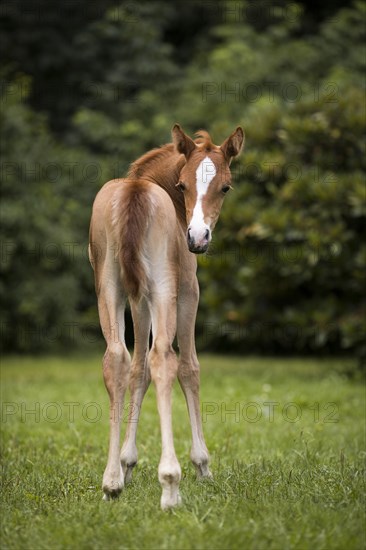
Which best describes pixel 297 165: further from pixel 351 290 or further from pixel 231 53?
pixel 231 53

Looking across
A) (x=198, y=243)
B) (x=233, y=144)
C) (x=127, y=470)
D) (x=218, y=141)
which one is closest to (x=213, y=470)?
(x=127, y=470)

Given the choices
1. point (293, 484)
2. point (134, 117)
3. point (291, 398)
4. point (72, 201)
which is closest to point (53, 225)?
point (72, 201)

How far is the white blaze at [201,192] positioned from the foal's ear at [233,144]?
8.5 inches

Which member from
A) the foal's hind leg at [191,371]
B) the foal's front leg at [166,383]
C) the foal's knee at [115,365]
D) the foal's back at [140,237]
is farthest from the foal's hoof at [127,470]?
the foal's back at [140,237]

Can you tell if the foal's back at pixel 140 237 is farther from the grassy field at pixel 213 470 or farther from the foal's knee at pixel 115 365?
the grassy field at pixel 213 470

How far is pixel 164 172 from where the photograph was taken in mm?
5117

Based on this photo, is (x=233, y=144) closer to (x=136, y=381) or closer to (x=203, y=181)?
(x=203, y=181)

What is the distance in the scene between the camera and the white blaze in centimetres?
443

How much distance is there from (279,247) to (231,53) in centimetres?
751

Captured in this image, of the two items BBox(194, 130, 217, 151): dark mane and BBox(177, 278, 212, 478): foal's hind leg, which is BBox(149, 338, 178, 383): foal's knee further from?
BBox(194, 130, 217, 151): dark mane

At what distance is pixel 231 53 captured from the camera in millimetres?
17453

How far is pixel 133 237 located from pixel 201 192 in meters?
0.51

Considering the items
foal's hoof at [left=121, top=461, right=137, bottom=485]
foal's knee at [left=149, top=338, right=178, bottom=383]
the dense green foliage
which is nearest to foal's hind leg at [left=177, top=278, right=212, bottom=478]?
foal's hoof at [left=121, top=461, right=137, bottom=485]

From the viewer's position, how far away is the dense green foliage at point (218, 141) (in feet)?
36.8
